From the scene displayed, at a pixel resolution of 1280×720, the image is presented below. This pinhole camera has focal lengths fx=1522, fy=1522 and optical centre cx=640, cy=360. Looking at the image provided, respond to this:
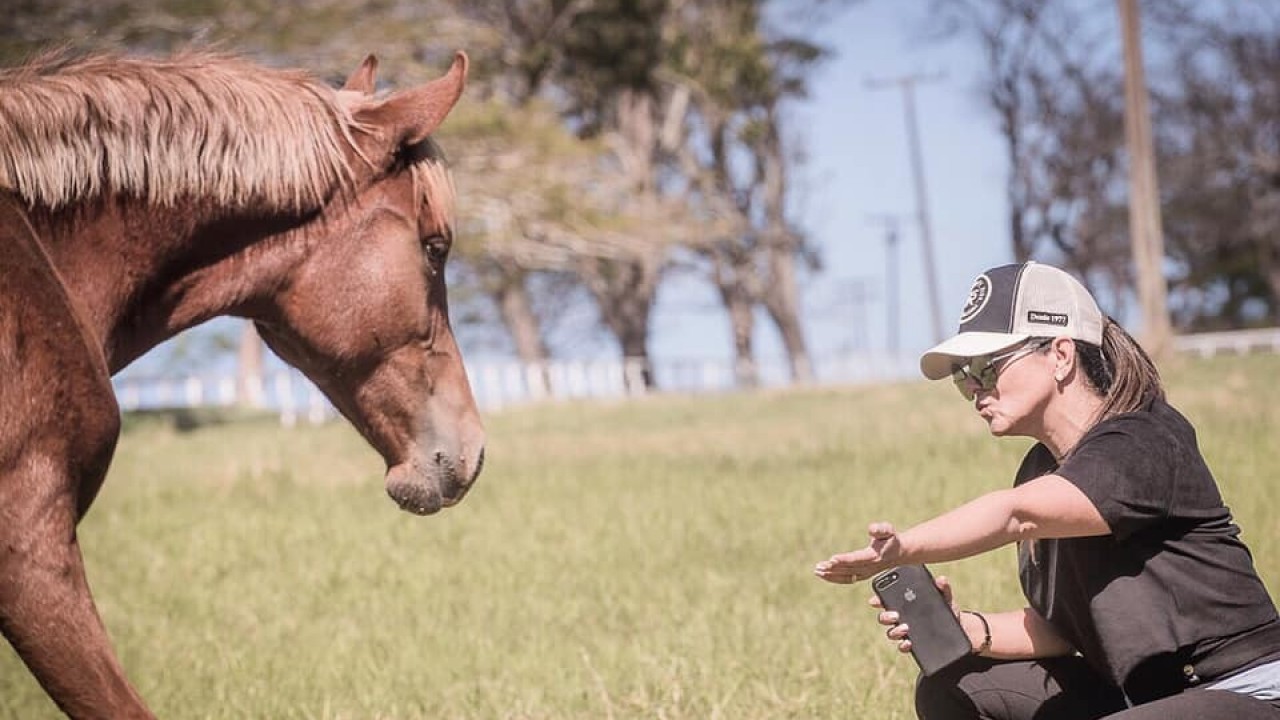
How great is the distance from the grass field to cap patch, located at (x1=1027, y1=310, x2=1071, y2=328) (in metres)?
1.67

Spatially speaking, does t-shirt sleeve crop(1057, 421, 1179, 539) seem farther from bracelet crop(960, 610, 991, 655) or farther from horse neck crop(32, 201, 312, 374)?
horse neck crop(32, 201, 312, 374)

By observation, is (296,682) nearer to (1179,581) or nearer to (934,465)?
(1179,581)

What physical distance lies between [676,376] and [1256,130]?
56.2 ft

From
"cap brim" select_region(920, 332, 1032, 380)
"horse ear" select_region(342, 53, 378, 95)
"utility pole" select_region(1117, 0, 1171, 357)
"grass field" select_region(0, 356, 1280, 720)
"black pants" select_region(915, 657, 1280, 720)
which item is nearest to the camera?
"cap brim" select_region(920, 332, 1032, 380)

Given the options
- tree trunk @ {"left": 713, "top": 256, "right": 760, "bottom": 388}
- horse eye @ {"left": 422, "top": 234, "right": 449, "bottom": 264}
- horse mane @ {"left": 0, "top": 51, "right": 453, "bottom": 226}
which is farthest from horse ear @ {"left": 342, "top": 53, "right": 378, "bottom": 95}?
tree trunk @ {"left": 713, "top": 256, "right": 760, "bottom": 388}

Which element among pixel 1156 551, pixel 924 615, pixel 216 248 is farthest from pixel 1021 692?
pixel 216 248

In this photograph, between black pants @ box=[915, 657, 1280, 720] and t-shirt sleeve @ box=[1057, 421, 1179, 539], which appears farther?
black pants @ box=[915, 657, 1280, 720]

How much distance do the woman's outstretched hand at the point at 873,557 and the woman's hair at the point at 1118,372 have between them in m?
0.63

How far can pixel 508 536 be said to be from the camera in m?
8.49

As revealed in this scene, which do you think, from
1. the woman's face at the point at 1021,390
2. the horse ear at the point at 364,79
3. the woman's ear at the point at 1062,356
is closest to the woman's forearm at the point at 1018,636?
the woman's face at the point at 1021,390

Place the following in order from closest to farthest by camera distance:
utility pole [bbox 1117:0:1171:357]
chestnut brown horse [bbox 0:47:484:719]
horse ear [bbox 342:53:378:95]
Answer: chestnut brown horse [bbox 0:47:484:719] → horse ear [bbox 342:53:378:95] → utility pole [bbox 1117:0:1171:357]

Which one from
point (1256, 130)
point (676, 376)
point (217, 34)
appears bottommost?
point (676, 376)

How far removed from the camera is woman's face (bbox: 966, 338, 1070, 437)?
3291 mm

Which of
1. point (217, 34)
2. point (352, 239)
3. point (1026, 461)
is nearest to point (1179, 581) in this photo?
point (1026, 461)
